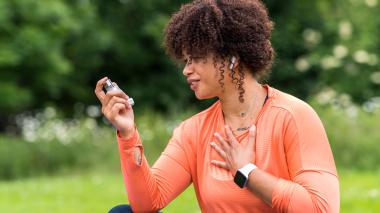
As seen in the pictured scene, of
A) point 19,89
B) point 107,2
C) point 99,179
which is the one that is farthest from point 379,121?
point 107,2

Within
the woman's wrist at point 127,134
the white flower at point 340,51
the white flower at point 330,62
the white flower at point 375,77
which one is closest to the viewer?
the woman's wrist at point 127,134

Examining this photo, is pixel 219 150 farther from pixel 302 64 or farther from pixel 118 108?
pixel 302 64

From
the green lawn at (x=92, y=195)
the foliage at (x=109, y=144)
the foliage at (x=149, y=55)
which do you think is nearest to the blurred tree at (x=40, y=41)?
the foliage at (x=149, y=55)

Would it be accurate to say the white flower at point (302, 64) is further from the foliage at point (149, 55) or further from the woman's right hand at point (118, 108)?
the woman's right hand at point (118, 108)

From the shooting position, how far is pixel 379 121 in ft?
40.3

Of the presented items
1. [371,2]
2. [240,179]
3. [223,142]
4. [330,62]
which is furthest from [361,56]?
[240,179]

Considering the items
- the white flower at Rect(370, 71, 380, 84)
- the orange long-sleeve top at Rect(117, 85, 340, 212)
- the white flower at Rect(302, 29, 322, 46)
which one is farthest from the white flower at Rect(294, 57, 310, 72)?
the orange long-sleeve top at Rect(117, 85, 340, 212)

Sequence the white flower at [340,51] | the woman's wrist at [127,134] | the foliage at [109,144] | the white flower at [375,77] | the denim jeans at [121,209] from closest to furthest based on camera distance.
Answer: the woman's wrist at [127,134] → the denim jeans at [121,209] → the foliage at [109,144] → the white flower at [375,77] → the white flower at [340,51]

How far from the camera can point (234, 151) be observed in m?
3.49

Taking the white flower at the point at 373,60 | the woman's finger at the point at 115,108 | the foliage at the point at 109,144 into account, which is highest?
the white flower at the point at 373,60

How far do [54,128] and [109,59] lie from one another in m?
5.80

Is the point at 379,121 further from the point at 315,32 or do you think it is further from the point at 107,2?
the point at 107,2

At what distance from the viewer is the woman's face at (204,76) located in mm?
3543

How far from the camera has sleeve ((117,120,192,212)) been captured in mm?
3504
